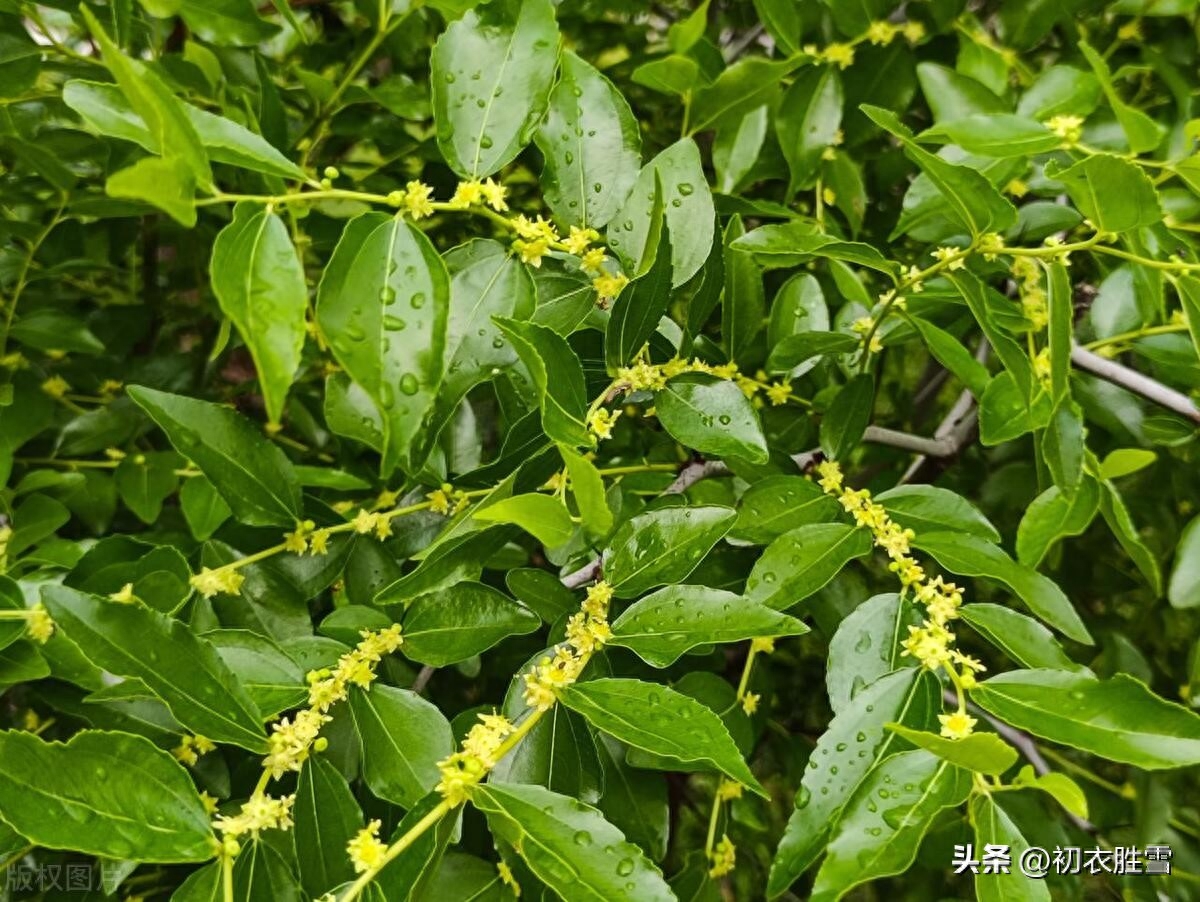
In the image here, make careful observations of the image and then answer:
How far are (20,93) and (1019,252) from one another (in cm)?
71

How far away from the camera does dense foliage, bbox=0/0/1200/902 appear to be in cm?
39

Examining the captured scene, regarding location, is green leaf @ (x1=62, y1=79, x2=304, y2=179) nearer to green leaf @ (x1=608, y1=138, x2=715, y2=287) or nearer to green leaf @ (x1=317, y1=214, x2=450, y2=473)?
green leaf @ (x1=317, y1=214, x2=450, y2=473)

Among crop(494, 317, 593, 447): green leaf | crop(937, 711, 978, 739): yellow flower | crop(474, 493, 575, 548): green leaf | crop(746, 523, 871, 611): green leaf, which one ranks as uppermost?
crop(494, 317, 593, 447): green leaf

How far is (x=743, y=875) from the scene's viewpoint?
1.04m

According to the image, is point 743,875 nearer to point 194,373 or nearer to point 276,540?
point 276,540

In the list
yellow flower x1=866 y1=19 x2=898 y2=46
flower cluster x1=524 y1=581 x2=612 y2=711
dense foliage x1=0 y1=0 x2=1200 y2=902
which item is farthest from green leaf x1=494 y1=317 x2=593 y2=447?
yellow flower x1=866 y1=19 x2=898 y2=46

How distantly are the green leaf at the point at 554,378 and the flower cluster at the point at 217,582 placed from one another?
0.26 m

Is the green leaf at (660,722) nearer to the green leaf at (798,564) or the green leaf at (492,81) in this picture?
the green leaf at (798,564)

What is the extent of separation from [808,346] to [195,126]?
13.9 inches

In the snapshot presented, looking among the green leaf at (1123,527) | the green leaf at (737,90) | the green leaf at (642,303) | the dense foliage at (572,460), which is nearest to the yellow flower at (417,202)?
the dense foliage at (572,460)

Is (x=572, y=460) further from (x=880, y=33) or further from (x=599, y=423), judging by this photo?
(x=880, y=33)

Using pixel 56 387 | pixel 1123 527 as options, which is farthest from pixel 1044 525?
pixel 56 387

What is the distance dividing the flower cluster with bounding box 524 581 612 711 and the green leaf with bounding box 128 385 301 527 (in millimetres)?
194

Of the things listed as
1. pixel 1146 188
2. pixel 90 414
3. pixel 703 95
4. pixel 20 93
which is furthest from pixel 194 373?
pixel 1146 188
